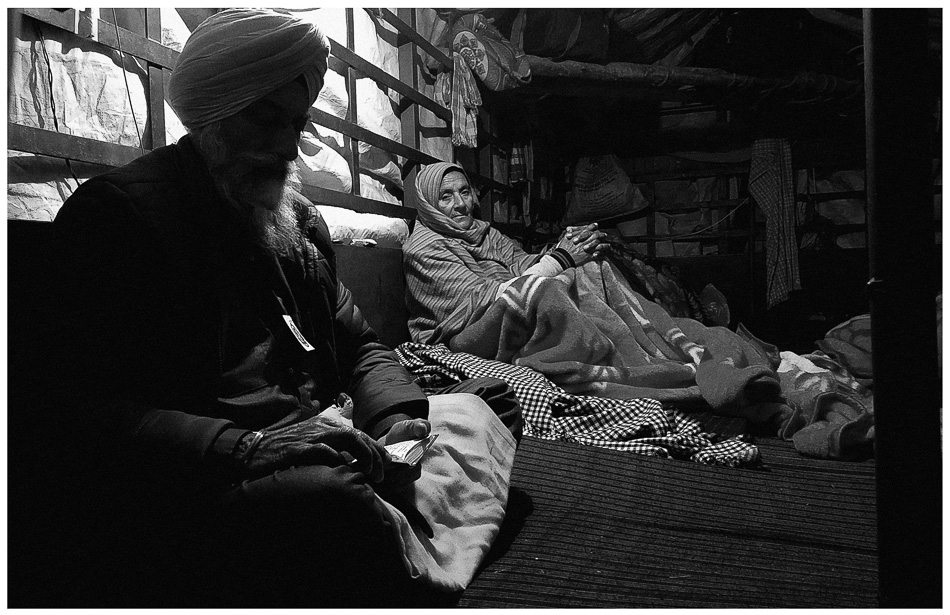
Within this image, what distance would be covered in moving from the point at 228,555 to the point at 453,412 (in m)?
0.62

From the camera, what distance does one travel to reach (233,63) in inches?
46.8

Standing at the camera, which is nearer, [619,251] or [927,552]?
[927,552]

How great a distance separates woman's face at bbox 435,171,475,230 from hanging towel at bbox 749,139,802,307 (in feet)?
9.21

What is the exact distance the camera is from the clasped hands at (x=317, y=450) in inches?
39.5

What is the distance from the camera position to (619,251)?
3.82m

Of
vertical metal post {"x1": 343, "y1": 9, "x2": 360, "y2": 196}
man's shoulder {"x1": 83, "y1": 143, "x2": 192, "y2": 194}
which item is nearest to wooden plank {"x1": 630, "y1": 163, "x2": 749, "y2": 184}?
vertical metal post {"x1": 343, "y1": 9, "x2": 360, "y2": 196}

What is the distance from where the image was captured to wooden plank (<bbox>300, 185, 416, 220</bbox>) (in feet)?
8.58

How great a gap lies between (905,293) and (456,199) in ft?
9.23

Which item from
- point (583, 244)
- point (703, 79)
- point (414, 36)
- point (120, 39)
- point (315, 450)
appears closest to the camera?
point (315, 450)

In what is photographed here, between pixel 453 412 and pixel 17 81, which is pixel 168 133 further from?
pixel 453 412

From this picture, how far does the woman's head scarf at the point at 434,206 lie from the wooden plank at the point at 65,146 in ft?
5.83

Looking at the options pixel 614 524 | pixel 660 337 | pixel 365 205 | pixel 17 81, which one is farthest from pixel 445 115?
pixel 614 524

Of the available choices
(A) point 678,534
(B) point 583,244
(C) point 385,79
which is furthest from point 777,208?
(A) point 678,534

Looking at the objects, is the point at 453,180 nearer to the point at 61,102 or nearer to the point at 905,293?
the point at 61,102
